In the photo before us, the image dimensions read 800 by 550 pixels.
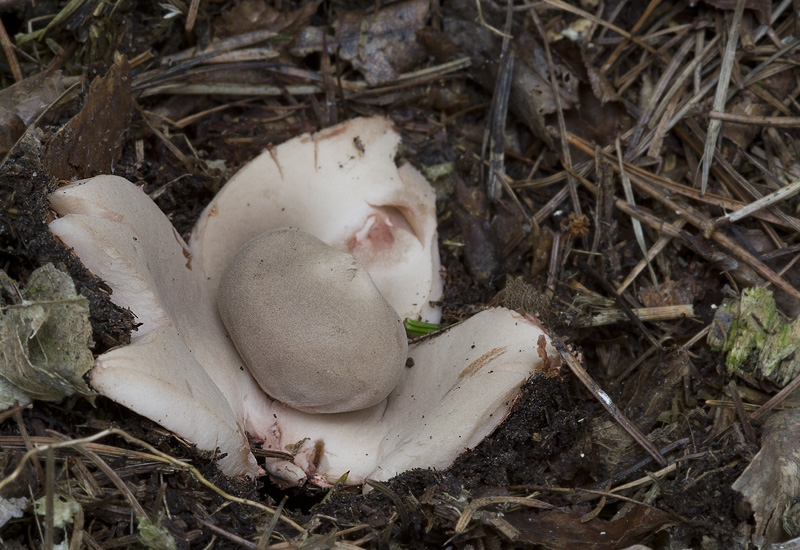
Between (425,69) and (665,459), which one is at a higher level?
(425,69)

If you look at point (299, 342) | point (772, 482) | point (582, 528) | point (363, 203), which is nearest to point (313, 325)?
point (299, 342)

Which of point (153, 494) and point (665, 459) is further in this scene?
point (665, 459)

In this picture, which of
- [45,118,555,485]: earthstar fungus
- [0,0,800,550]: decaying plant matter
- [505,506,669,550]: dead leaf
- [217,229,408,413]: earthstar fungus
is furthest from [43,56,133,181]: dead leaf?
[505,506,669,550]: dead leaf

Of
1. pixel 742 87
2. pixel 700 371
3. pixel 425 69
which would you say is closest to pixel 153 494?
pixel 700 371

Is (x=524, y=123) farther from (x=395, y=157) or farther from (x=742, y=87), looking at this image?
(x=742, y=87)

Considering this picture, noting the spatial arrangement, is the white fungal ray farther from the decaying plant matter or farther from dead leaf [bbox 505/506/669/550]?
dead leaf [bbox 505/506/669/550]

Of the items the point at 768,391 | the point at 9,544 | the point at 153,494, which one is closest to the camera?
the point at 9,544

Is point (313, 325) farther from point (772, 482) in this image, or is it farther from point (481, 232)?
point (772, 482)

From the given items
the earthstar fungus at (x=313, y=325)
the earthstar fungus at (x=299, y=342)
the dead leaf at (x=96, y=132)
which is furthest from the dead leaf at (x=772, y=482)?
the dead leaf at (x=96, y=132)
